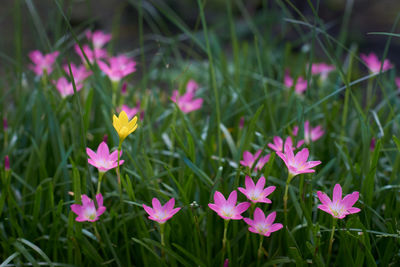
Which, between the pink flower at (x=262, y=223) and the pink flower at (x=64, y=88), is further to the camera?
the pink flower at (x=64, y=88)

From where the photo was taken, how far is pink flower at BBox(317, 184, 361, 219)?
66 cm

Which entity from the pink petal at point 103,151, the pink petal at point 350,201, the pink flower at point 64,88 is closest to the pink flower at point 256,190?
the pink petal at point 350,201

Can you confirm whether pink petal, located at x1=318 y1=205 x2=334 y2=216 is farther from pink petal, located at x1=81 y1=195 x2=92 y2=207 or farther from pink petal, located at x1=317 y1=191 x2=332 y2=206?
pink petal, located at x1=81 y1=195 x2=92 y2=207

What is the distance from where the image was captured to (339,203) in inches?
26.7

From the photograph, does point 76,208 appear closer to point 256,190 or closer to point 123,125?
point 123,125

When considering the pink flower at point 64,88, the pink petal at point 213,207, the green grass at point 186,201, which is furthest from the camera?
the pink flower at point 64,88

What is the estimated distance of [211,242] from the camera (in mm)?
805

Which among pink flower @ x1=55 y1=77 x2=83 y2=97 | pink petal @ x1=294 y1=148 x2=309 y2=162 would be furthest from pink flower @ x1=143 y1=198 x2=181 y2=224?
pink flower @ x1=55 y1=77 x2=83 y2=97

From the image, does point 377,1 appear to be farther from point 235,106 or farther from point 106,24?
point 235,106

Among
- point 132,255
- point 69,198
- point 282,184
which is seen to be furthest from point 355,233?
point 69,198

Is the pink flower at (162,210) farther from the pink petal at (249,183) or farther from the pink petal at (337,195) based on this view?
the pink petal at (337,195)

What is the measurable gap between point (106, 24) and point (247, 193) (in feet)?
9.83

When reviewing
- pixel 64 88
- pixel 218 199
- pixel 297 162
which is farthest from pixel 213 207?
pixel 64 88

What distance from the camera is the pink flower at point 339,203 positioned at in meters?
0.66
